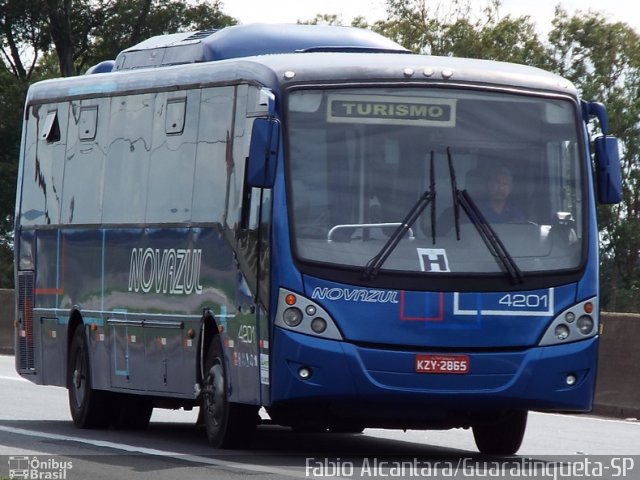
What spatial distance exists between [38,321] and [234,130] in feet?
17.1

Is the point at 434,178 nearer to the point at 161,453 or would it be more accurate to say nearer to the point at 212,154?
the point at 212,154

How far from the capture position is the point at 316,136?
13508mm

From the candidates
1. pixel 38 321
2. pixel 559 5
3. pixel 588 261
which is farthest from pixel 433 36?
pixel 588 261

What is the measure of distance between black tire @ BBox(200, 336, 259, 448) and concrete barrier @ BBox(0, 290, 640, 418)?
6.81 meters

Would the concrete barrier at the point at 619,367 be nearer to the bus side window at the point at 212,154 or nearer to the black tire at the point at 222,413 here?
the bus side window at the point at 212,154

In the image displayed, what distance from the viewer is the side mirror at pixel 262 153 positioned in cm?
1315

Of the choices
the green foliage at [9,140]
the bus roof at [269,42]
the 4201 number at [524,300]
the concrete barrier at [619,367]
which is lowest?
the green foliage at [9,140]

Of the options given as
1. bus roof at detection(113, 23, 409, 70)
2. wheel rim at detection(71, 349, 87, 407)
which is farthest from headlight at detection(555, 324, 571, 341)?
wheel rim at detection(71, 349, 87, 407)

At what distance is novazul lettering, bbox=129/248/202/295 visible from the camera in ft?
49.2

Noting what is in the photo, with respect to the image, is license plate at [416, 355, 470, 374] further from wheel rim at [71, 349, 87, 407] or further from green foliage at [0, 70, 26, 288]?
green foliage at [0, 70, 26, 288]

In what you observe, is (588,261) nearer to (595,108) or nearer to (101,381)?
(595,108)

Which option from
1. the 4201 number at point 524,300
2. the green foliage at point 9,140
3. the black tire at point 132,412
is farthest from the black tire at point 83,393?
the green foliage at point 9,140

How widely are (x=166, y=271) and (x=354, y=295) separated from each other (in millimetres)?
2841

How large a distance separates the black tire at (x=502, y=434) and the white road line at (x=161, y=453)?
7.54 feet
